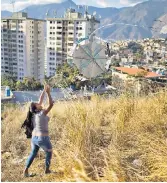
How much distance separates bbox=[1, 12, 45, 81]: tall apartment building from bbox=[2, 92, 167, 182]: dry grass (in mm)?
24359

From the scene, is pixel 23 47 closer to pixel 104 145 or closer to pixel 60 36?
pixel 60 36

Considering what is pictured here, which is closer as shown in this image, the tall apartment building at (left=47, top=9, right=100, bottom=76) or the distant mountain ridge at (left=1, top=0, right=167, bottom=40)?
the distant mountain ridge at (left=1, top=0, right=167, bottom=40)

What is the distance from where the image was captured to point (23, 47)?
27688mm

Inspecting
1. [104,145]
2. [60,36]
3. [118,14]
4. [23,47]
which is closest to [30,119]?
[104,145]

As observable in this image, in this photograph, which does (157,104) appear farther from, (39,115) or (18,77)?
(18,77)

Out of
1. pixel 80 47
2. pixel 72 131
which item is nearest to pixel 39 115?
pixel 72 131

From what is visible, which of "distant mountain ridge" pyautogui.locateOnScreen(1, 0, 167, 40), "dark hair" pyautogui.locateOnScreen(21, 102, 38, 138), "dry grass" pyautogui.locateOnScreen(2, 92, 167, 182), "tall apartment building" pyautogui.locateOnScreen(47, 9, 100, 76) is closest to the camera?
"dry grass" pyautogui.locateOnScreen(2, 92, 167, 182)

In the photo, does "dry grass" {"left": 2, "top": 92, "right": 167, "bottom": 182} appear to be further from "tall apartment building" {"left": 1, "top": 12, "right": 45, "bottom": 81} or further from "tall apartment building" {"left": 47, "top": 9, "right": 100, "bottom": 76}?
"tall apartment building" {"left": 1, "top": 12, "right": 45, "bottom": 81}

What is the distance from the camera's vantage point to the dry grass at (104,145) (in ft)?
5.89

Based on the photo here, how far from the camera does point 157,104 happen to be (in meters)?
2.52

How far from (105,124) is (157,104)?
0.49 meters

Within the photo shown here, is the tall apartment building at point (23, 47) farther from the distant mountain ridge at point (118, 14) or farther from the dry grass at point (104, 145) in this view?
the dry grass at point (104, 145)

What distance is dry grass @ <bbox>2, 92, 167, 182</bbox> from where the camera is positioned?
180cm

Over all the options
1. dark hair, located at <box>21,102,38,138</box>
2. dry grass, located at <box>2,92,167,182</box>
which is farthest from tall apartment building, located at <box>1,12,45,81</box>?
dark hair, located at <box>21,102,38,138</box>
